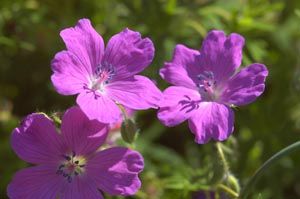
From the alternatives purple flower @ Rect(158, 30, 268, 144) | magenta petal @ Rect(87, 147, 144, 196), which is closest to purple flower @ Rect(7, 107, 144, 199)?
magenta petal @ Rect(87, 147, 144, 196)

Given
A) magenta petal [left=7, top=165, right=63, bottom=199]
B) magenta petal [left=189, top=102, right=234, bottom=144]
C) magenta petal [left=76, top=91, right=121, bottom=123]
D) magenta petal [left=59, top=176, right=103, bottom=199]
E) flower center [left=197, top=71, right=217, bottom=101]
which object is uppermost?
magenta petal [left=76, top=91, right=121, bottom=123]

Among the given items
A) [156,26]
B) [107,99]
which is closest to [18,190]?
[107,99]

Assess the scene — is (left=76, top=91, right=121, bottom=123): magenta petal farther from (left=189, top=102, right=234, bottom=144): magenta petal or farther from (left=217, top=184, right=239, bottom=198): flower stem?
(left=217, top=184, right=239, bottom=198): flower stem

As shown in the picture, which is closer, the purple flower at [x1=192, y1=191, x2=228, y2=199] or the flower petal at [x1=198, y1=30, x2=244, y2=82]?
the flower petal at [x1=198, y1=30, x2=244, y2=82]

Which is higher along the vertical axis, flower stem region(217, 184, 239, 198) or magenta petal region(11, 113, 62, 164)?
magenta petal region(11, 113, 62, 164)

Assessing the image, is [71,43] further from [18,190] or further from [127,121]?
[18,190]

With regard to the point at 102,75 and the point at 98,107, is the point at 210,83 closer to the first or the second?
the point at 102,75

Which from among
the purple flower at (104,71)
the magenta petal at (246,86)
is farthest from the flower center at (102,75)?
the magenta petal at (246,86)

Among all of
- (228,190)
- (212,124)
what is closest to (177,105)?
(212,124)

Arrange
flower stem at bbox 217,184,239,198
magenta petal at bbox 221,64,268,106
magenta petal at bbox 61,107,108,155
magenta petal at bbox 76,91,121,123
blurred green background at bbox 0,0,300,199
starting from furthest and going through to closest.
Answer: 1. blurred green background at bbox 0,0,300,199
2. flower stem at bbox 217,184,239,198
3. magenta petal at bbox 221,64,268,106
4. magenta petal at bbox 61,107,108,155
5. magenta petal at bbox 76,91,121,123
